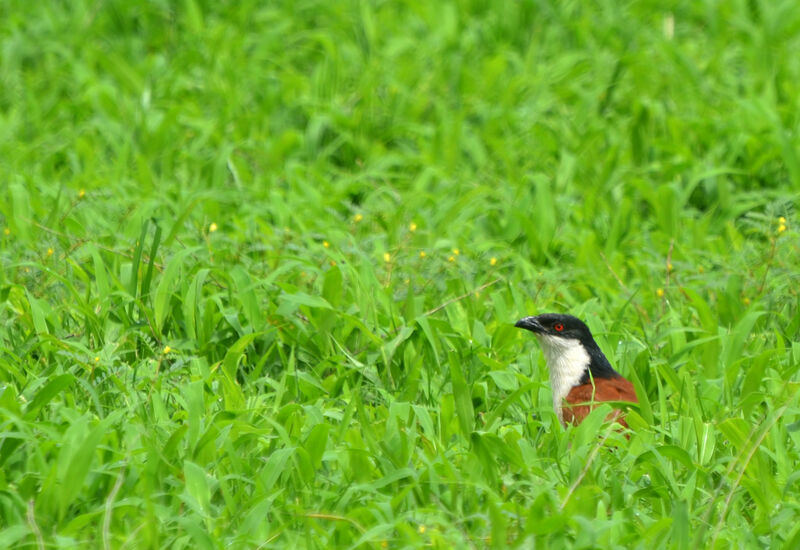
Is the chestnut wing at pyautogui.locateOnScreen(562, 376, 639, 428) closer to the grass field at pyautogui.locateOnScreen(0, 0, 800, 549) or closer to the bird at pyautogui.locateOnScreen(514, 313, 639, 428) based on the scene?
the bird at pyautogui.locateOnScreen(514, 313, 639, 428)

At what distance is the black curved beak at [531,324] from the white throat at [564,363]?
0.19 feet

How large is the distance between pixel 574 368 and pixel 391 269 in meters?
1.16

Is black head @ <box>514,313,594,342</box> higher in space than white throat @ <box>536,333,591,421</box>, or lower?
higher

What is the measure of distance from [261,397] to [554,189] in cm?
299

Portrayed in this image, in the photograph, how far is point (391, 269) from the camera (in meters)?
5.57

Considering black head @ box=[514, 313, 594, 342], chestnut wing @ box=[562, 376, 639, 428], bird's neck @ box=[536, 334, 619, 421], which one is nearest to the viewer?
chestnut wing @ box=[562, 376, 639, 428]

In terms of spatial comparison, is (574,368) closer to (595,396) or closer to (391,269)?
(595,396)

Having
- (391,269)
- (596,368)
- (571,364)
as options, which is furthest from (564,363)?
(391,269)

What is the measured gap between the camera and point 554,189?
6.97 m

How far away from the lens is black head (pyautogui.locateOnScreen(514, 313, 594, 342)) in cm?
479

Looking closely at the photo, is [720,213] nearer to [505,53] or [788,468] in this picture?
[505,53]

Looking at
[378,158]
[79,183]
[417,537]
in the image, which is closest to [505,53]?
[378,158]

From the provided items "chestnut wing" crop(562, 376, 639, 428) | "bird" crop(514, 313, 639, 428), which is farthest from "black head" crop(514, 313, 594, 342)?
"chestnut wing" crop(562, 376, 639, 428)

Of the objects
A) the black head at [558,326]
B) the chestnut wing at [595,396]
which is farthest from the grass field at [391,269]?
the black head at [558,326]
